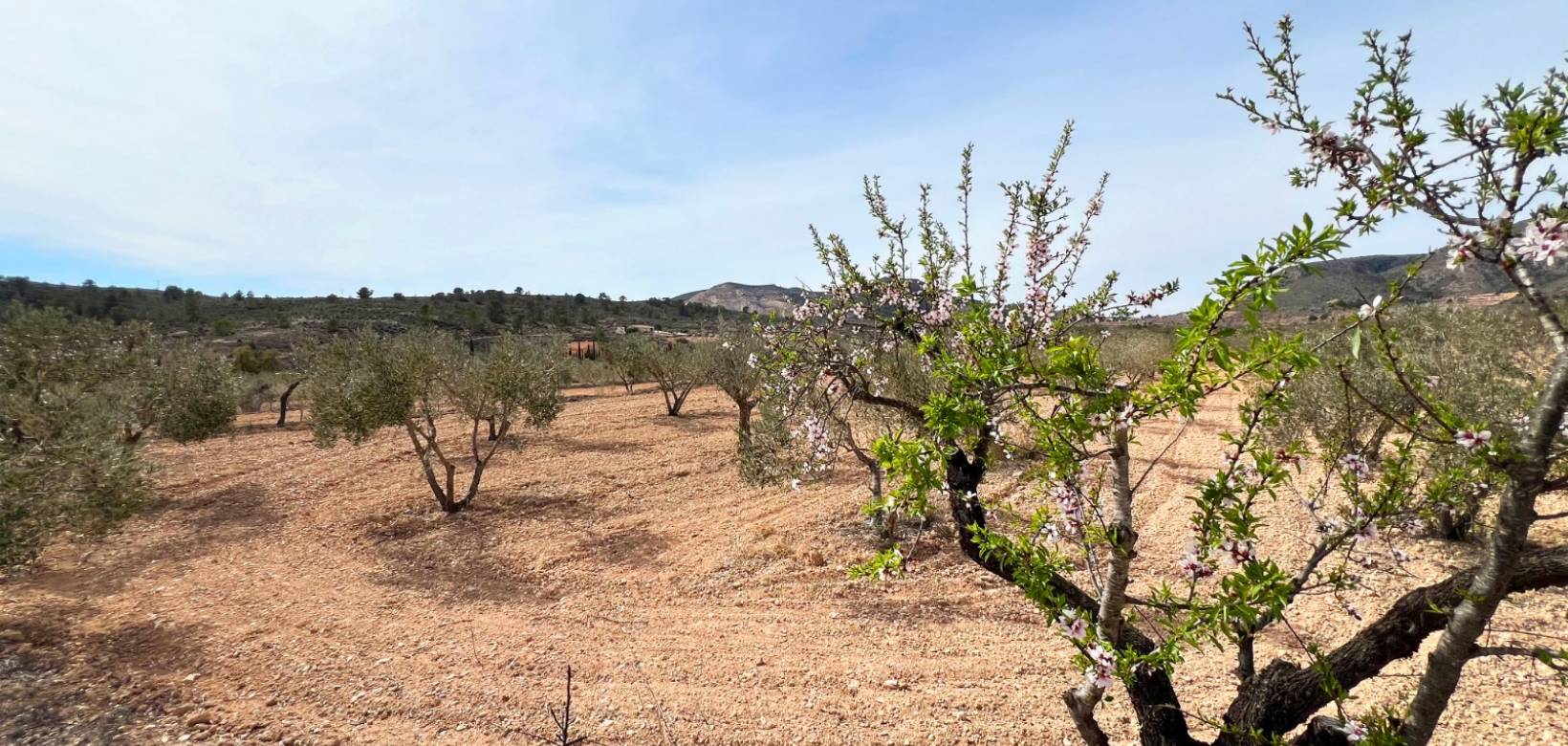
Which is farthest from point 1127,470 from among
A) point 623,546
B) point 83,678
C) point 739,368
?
point 739,368

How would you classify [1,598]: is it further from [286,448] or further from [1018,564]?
[1018,564]

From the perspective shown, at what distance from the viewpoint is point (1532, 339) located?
14.2 meters

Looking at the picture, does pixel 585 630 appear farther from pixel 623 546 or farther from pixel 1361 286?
pixel 1361 286

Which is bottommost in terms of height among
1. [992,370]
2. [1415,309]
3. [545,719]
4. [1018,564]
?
[545,719]

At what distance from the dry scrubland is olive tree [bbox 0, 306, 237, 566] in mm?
1506

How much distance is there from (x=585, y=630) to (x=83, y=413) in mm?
11761

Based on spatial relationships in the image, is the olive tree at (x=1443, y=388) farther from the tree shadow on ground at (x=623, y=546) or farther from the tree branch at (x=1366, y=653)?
the tree shadow on ground at (x=623, y=546)

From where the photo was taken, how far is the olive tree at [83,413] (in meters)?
8.86

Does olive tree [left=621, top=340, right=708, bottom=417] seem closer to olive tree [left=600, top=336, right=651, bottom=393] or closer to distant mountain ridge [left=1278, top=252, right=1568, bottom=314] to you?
olive tree [left=600, top=336, right=651, bottom=393]

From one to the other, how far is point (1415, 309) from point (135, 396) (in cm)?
3940

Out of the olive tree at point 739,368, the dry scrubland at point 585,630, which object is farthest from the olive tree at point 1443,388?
the olive tree at point 739,368

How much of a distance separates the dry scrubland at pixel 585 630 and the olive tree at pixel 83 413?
59.3 inches

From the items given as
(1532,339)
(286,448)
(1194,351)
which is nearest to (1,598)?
(286,448)

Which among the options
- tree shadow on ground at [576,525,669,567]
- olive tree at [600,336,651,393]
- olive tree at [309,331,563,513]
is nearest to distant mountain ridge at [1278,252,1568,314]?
tree shadow on ground at [576,525,669,567]
